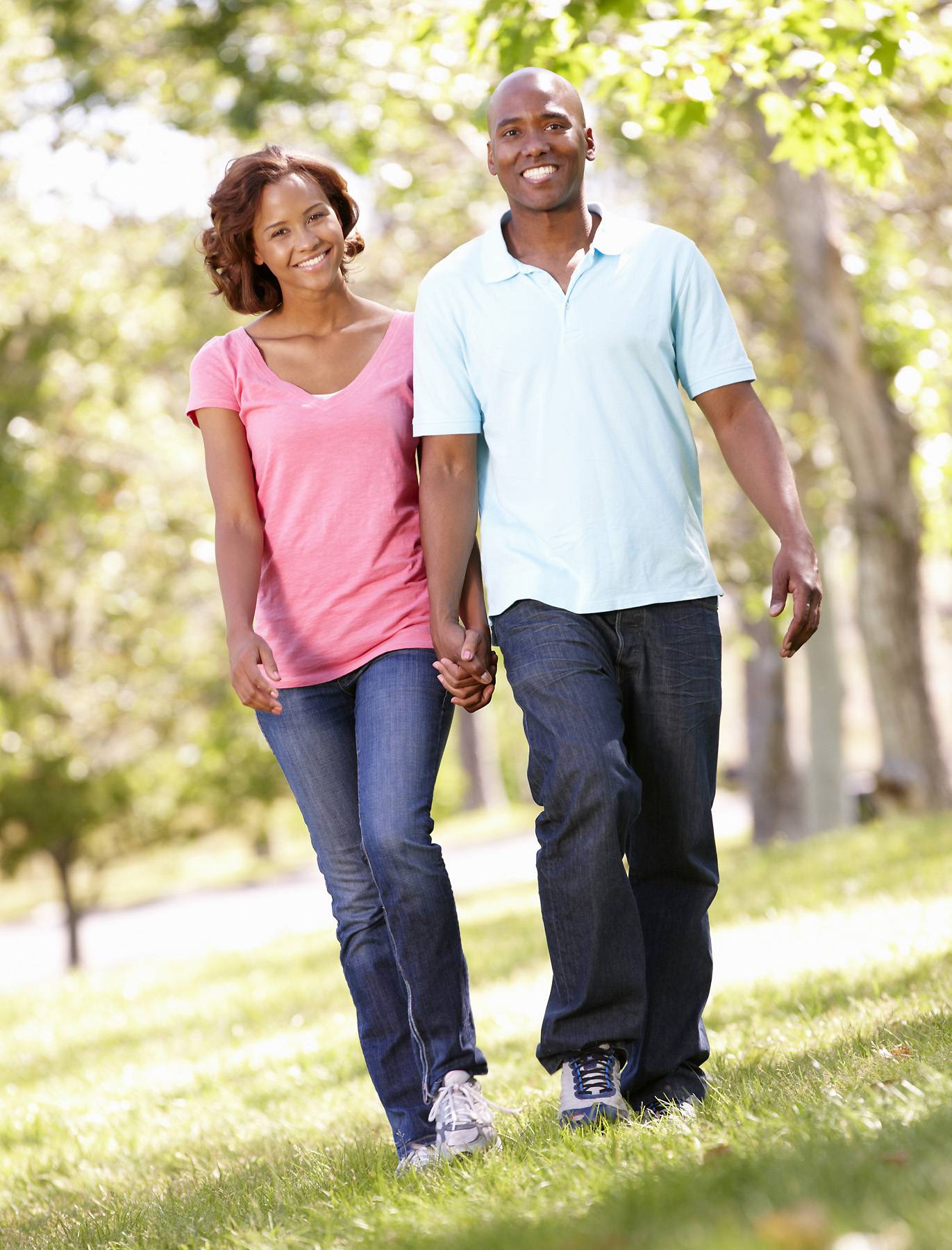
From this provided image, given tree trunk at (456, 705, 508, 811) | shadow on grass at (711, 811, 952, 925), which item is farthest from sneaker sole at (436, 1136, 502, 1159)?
tree trunk at (456, 705, 508, 811)

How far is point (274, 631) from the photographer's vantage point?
3.84 m

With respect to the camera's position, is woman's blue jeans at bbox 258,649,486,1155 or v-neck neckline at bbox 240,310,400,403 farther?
v-neck neckline at bbox 240,310,400,403

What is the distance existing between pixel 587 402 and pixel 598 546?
33 cm

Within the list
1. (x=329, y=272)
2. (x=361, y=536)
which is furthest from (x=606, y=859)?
(x=329, y=272)

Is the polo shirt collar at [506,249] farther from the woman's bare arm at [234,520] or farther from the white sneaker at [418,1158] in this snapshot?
the white sneaker at [418,1158]

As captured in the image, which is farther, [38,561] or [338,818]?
[38,561]

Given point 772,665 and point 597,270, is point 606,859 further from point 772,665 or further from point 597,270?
point 772,665

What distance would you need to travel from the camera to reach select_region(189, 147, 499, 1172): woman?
11.8 feet

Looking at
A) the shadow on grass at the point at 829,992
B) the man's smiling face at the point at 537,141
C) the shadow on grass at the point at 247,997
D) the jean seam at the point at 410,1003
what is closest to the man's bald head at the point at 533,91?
the man's smiling face at the point at 537,141

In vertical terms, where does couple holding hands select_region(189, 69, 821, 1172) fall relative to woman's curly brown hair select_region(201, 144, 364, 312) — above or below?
below

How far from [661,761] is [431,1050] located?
861mm

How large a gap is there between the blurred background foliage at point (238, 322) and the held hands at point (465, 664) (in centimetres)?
358

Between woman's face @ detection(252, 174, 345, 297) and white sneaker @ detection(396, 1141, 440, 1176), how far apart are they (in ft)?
6.89

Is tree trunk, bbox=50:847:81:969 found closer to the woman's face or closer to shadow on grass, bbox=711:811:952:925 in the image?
shadow on grass, bbox=711:811:952:925
